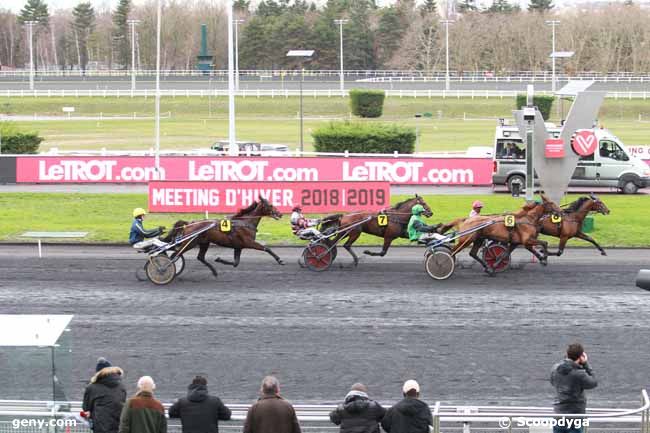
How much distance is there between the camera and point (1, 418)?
7523mm

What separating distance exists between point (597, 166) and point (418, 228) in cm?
1200

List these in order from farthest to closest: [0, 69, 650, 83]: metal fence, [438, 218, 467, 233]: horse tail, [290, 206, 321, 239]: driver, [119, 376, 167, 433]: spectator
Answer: [0, 69, 650, 83]: metal fence
[290, 206, 321, 239]: driver
[438, 218, 467, 233]: horse tail
[119, 376, 167, 433]: spectator

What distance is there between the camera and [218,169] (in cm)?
2731

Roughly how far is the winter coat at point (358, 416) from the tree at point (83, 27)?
100 meters

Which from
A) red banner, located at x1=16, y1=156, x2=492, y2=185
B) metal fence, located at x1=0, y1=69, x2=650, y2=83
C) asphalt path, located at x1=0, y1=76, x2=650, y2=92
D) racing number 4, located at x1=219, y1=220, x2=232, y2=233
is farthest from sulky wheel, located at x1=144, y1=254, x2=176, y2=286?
metal fence, located at x1=0, y1=69, x2=650, y2=83

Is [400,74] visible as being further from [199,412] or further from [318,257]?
[199,412]

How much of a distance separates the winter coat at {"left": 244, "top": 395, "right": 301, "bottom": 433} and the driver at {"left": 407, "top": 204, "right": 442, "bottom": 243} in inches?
379

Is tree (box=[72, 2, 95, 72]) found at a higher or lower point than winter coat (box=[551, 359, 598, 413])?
higher

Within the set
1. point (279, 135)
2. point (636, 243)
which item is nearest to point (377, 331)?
point (636, 243)

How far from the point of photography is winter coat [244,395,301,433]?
7586 mm

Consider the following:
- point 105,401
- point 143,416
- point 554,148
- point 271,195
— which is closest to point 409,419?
point 143,416

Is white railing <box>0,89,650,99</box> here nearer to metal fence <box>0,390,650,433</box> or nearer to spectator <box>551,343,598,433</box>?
spectator <box>551,343,598,433</box>

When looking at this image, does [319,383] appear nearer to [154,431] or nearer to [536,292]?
[154,431]

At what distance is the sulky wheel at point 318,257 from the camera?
58.0 ft
